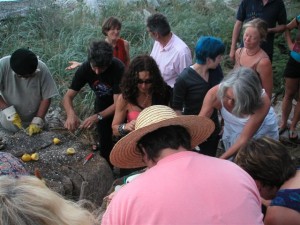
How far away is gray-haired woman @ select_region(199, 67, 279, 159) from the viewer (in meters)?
2.47

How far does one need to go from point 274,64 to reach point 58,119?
3.11 m

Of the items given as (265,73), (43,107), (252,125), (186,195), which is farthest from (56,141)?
(186,195)

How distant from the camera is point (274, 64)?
5645mm

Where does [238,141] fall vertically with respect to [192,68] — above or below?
below

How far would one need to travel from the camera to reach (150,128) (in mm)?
1887

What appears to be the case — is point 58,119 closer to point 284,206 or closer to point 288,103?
point 288,103

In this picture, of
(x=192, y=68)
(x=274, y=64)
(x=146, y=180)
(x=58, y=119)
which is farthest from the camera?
(x=274, y=64)

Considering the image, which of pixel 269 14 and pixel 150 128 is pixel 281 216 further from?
pixel 269 14

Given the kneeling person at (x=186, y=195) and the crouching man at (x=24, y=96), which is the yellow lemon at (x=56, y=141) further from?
the kneeling person at (x=186, y=195)

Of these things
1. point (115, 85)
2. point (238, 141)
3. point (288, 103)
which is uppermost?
point (115, 85)

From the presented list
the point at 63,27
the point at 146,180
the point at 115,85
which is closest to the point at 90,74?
the point at 115,85

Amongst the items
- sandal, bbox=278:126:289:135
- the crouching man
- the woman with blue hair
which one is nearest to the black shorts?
sandal, bbox=278:126:289:135

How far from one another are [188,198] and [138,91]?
161 centimetres

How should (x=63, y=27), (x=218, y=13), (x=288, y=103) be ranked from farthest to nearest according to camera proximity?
1. (x=218, y=13)
2. (x=63, y=27)
3. (x=288, y=103)
